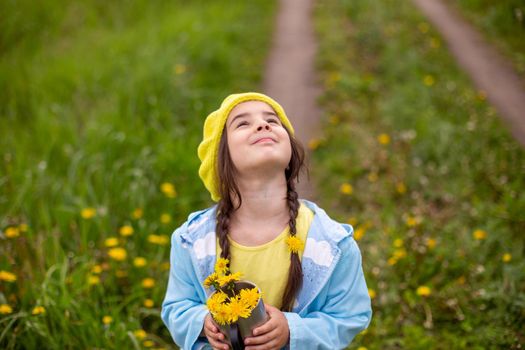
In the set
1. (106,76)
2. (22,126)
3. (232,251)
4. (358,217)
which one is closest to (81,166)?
(22,126)

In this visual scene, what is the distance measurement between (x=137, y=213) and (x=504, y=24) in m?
4.47

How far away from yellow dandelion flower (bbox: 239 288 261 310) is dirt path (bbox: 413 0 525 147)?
3.10 metres

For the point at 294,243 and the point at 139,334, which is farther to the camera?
the point at 139,334

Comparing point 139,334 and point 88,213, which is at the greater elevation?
point 88,213

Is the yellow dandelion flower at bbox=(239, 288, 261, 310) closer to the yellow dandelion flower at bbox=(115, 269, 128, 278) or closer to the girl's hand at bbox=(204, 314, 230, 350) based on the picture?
the girl's hand at bbox=(204, 314, 230, 350)

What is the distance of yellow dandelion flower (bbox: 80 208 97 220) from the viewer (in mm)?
2942

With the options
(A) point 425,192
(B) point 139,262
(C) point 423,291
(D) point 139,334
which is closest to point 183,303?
(D) point 139,334

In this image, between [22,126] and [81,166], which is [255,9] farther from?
[81,166]

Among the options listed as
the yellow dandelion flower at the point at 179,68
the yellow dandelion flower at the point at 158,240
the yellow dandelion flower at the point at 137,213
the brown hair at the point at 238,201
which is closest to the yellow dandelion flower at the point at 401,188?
the yellow dandelion flower at the point at 158,240

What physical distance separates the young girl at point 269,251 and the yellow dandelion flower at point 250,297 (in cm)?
14

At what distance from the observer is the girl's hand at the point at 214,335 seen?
137cm

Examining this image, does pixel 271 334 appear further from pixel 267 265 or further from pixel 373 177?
pixel 373 177

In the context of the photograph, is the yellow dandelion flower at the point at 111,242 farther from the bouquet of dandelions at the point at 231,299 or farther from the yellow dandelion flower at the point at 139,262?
the bouquet of dandelions at the point at 231,299

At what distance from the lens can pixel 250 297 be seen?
1.24 m
